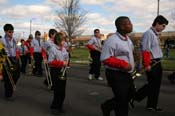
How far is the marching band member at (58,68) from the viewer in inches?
373

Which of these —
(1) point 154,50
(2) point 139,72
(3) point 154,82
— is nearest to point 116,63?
(2) point 139,72

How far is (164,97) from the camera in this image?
1154 cm

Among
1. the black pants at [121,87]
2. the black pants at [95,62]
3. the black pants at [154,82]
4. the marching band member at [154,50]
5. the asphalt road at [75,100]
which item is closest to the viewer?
the black pants at [121,87]

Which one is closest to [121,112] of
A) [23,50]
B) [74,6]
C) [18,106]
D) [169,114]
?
[169,114]

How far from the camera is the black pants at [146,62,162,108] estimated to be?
940 cm

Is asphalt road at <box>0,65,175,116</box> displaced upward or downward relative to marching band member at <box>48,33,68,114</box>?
downward

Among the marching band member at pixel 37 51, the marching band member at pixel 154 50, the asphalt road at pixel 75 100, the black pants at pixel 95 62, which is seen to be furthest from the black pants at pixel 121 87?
the marching band member at pixel 37 51

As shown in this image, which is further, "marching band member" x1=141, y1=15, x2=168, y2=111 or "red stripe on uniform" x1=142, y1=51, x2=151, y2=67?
"marching band member" x1=141, y1=15, x2=168, y2=111

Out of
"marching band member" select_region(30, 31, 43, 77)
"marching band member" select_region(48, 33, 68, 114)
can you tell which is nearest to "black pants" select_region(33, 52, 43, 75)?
"marching band member" select_region(30, 31, 43, 77)

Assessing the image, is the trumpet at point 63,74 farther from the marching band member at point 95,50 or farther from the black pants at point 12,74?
the marching band member at point 95,50

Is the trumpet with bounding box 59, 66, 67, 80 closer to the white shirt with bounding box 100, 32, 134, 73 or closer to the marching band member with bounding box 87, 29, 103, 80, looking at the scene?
the white shirt with bounding box 100, 32, 134, 73

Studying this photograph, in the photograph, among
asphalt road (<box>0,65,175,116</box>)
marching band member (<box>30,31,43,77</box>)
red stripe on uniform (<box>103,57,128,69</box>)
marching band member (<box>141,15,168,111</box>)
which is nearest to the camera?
red stripe on uniform (<box>103,57,128,69</box>)

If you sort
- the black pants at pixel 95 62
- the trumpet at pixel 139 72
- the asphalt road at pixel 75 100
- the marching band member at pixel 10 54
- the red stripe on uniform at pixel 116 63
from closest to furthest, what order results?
the red stripe on uniform at pixel 116 63
the trumpet at pixel 139 72
the asphalt road at pixel 75 100
the marching band member at pixel 10 54
the black pants at pixel 95 62

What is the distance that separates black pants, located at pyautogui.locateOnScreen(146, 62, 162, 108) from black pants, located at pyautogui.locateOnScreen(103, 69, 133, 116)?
210 centimetres
